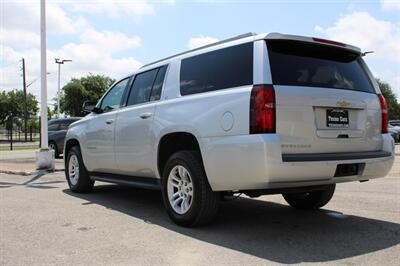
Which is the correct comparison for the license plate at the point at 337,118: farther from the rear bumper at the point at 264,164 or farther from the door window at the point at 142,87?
the door window at the point at 142,87

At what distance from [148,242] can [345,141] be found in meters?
2.29

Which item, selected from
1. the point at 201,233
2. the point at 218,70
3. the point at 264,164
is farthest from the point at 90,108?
the point at 264,164

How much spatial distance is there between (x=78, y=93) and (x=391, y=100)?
162 feet

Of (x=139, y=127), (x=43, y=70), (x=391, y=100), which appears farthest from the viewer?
(x=391, y=100)

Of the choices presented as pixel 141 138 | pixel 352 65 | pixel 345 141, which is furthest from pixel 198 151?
pixel 352 65

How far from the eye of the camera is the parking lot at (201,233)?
13.5 feet

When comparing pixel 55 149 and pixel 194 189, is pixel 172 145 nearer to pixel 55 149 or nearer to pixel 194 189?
pixel 194 189

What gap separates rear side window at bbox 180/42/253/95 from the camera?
15.4 feet

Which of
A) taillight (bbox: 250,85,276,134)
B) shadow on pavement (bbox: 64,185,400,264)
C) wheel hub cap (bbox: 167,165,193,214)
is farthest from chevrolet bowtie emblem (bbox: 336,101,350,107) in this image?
wheel hub cap (bbox: 167,165,193,214)

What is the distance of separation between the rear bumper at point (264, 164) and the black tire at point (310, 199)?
→ 1.09m

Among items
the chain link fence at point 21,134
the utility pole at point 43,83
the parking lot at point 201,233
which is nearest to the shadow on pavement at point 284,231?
the parking lot at point 201,233

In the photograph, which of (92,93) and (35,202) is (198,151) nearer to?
(35,202)

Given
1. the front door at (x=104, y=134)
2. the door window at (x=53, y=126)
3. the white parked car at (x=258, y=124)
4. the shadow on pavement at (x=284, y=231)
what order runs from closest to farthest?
Answer: the shadow on pavement at (x=284, y=231) < the white parked car at (x=258, y=124) < the front door at (x=104, y=134) < the door window at (x=53, y=126)

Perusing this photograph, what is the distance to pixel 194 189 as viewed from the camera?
4.98 meters
